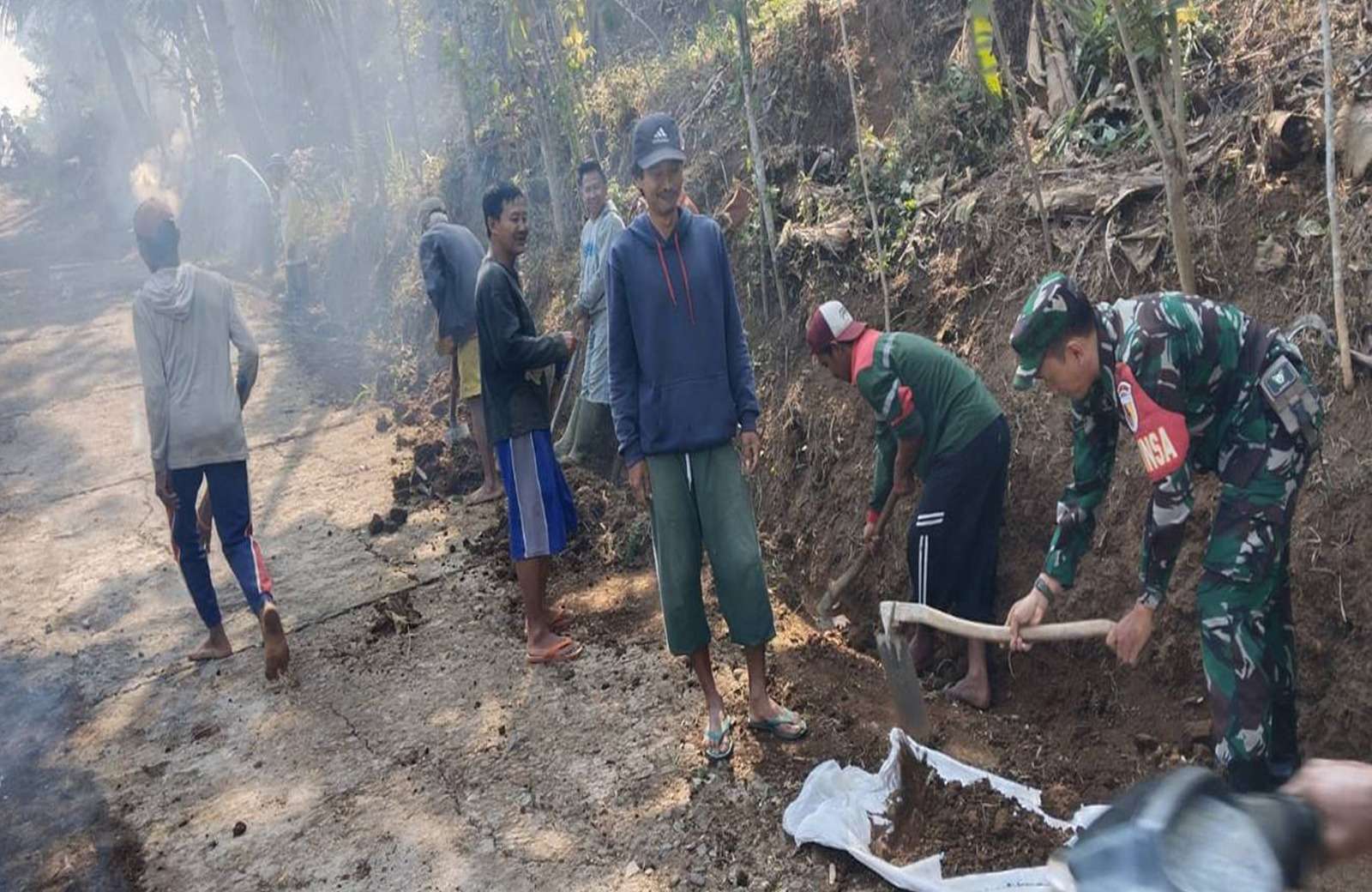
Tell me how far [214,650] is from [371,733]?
142cm

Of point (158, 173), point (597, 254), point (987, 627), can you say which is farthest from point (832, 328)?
point (158, 173)

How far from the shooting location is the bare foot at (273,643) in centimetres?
496

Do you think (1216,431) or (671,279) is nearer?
(1216,431)

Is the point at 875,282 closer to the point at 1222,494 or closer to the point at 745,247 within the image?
the point at 745,247

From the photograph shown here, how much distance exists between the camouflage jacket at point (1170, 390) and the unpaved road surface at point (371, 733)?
122cm

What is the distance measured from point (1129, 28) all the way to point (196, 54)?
21632mm

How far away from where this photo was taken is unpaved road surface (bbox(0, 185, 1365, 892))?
3576 millimetres

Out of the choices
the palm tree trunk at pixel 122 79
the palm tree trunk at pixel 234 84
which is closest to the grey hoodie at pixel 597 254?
the palm tree trunk at pixel 234 84

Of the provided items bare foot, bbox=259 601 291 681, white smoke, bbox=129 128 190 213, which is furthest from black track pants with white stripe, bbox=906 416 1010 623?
white smoke, bbox=129 128 190 213

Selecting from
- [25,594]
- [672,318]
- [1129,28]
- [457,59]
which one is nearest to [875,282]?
[1129,28]

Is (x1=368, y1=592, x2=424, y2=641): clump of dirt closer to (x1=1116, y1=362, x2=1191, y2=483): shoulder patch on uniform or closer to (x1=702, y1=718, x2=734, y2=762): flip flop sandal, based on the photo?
(x1=702, y1=718, x2=734, y2=762): flip flop sandal

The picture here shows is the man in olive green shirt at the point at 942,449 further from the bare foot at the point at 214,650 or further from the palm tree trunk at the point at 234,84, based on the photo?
the palm tree trunk at the point at 234,84

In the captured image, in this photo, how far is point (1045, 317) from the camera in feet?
9.43

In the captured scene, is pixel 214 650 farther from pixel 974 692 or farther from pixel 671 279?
pixel 974 692
